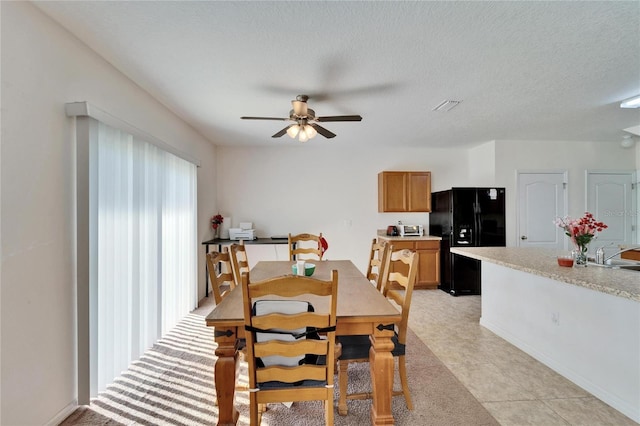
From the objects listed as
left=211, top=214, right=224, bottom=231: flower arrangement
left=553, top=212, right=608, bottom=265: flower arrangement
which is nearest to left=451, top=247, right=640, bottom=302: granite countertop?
left=553, top=212, right=608, bottom=265: flower arrangement

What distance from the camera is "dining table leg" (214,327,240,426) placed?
1424 millimetres

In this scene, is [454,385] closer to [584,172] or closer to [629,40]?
[629,40]

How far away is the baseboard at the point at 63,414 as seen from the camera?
1.66 meters

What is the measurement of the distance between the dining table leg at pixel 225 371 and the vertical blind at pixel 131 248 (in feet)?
3.84

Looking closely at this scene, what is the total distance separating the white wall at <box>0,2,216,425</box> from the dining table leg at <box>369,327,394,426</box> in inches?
76.3

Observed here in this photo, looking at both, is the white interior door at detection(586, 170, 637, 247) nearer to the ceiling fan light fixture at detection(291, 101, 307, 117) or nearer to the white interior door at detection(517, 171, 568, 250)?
the white interior door at detection(517, 171, 568, 250)

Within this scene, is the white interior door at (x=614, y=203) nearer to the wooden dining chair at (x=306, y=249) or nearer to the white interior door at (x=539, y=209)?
the white interior door at (x=539, y=209)

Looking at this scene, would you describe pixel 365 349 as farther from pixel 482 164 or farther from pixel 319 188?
pixel 482 164

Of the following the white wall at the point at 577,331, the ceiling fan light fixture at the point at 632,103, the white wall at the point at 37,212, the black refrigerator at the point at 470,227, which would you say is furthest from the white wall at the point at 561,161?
the white wall at the point at 37,212

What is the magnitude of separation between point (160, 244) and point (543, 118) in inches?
192

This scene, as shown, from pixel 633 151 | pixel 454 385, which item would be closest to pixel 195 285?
pixel 454 385

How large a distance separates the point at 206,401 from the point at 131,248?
1.41m

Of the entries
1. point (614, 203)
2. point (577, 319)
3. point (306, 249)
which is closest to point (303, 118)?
point (306, 249)

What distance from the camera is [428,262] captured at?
15.1ft
